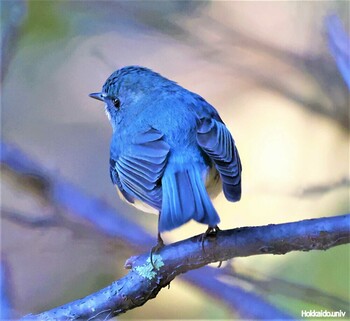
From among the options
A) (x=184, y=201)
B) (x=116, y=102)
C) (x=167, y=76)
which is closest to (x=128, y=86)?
(x=116, y=102)

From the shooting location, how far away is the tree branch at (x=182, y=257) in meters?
0.90

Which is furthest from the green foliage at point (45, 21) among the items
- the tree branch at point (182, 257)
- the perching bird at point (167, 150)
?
the tree branch at point (182, 257)

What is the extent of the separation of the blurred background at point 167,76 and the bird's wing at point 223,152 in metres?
0.25

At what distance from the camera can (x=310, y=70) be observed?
1.60m

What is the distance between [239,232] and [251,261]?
0.83ft

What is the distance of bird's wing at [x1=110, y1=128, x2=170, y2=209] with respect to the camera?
1075mm

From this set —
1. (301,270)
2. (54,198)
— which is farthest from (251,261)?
(54,198)

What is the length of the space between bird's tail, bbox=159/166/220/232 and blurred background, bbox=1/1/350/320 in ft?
0.92

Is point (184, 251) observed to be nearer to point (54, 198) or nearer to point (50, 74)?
point (54, 198)

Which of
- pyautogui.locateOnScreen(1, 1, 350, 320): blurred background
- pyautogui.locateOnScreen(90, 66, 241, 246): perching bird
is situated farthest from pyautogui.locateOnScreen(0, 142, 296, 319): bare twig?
pyautogui.locateOnScreen(90, 66, 241, 246): perching bird

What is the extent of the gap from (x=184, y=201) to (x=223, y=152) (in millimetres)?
160

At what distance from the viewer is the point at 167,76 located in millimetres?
1649

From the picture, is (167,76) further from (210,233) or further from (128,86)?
(210,233)

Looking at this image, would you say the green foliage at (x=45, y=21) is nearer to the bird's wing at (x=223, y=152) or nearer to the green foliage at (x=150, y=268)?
the bird's wing at (x=223, y=152)
